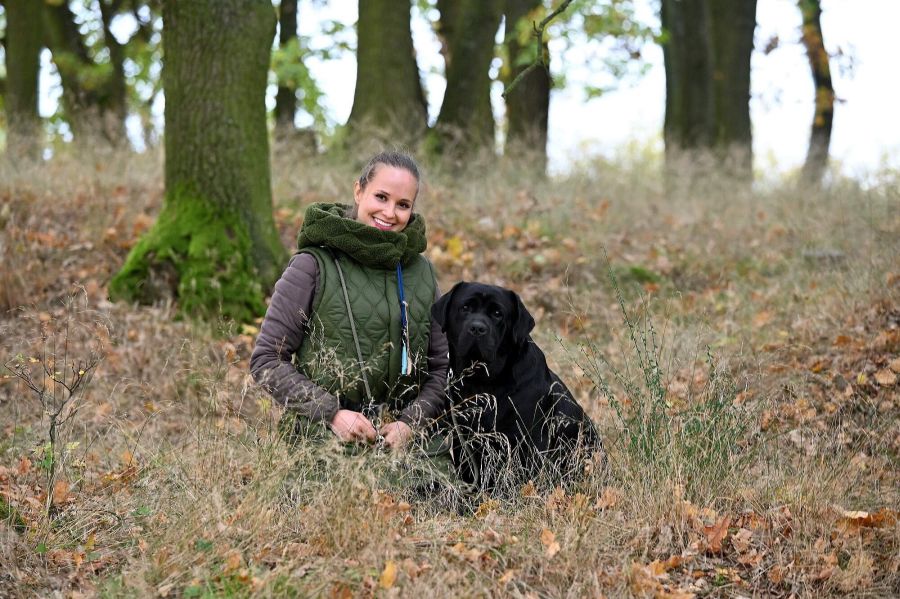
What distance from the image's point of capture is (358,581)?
3.26 m

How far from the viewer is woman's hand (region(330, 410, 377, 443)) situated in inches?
155

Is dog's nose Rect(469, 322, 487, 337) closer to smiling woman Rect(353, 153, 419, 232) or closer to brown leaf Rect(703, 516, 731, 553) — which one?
smiling woman Rect(353, 153, 419, 232)

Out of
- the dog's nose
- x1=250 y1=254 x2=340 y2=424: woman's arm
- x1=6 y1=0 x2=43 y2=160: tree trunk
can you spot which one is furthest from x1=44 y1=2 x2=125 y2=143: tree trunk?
the dog's nose

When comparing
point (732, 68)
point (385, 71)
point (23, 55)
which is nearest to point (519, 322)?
point (385, 71)

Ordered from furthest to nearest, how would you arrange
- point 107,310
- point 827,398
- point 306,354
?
point 107,310 → point 827,398 → point 306,354

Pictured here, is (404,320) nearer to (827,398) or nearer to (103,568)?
(103,568)

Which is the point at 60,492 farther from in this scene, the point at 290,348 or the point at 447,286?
the point at 447,286

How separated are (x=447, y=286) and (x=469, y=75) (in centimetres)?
517

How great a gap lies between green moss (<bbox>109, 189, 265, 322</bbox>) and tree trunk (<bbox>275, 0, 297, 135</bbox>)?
1000 cm

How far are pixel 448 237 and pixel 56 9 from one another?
11.7 metres

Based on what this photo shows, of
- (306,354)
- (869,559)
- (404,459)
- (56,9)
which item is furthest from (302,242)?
(56,9)

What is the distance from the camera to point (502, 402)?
4.26 m

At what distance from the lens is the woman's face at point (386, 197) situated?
423 centimetres

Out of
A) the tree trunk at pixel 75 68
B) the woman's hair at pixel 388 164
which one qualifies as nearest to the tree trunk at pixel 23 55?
the tree trunk at pixel 75 68
